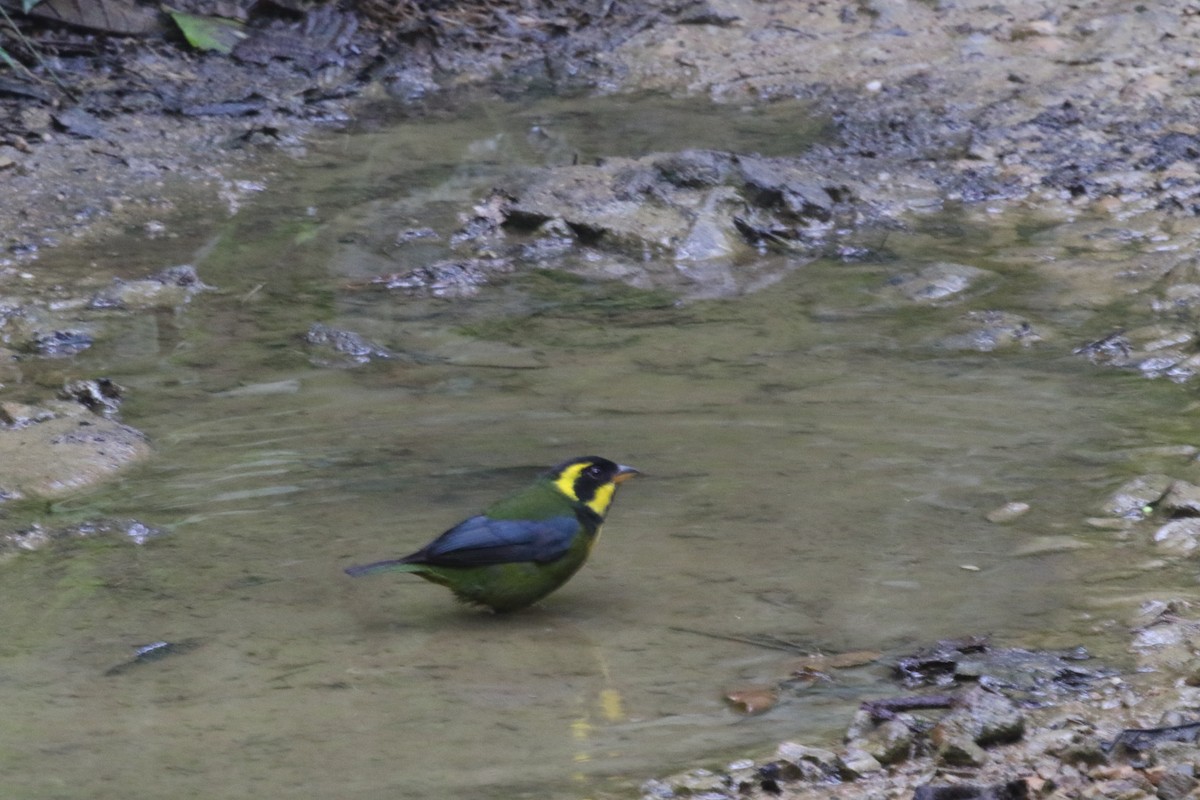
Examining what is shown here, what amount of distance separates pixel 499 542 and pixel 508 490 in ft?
2.86

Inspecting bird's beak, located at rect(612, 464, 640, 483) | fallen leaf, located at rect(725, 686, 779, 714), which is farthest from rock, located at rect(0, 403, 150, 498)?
fallen leaf, located at rect(725, 686, 779, 714)

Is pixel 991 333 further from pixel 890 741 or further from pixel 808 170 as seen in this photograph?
pixel 890 741

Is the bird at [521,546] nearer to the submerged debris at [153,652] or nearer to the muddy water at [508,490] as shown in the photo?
the muddy water at [508,490]

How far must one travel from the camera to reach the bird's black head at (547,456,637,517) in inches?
170

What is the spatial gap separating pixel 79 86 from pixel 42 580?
6654mm

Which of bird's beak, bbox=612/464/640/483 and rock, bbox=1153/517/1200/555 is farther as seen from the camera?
bird's beak, bbox=612/464/640/483

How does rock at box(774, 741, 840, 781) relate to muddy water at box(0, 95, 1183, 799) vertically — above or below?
above

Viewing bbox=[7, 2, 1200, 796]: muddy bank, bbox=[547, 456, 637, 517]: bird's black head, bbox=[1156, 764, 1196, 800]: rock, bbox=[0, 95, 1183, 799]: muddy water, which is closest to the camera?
bbox=[1156, 764, 1196, 800]: rock

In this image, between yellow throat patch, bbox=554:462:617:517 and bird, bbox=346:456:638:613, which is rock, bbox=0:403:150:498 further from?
yellow throat patch, bbox=554:462:617:517

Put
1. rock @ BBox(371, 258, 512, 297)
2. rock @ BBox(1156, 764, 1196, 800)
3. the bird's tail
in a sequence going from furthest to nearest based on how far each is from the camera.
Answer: rock @ BBox(371, 258, 512, 297), the bird's tail, rock @ BBox(1156, 764, 1196, 800)

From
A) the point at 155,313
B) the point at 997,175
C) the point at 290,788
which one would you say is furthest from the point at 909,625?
the point at 997,175

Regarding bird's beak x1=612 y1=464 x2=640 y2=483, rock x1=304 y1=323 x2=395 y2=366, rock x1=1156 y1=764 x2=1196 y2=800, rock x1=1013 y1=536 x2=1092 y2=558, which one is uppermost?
rock x1=1156 y1=764 x2=1196 y2=800

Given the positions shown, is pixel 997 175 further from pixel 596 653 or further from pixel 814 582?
pixel 596 653

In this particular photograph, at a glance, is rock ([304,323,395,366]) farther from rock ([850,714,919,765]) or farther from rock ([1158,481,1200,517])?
rock ([850,714,919,765])
